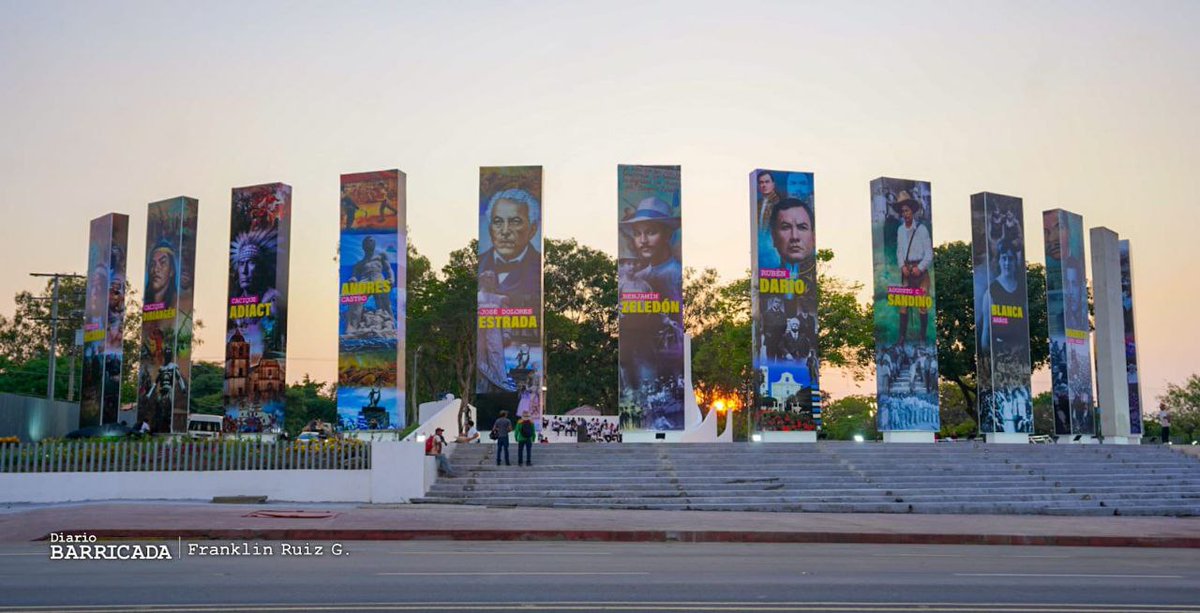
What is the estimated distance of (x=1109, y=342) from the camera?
42844 mm

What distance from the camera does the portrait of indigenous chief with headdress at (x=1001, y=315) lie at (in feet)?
129

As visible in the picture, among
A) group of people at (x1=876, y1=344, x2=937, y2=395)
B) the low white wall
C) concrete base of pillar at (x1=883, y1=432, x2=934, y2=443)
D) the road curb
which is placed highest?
group of people at (x1=876, y1=344, x2=937, y2=395)

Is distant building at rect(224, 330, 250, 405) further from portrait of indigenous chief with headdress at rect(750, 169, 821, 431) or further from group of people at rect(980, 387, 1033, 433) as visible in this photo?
group of people at rect(980, 387, 1033, 433)

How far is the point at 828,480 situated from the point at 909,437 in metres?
11.0

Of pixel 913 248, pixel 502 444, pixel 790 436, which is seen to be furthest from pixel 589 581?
pixel 913 248

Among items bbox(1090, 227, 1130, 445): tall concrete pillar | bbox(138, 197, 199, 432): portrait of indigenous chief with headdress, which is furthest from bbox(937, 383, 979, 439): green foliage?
bbox(138, 197, 199, 432): portrait of indigenous chief with headdress

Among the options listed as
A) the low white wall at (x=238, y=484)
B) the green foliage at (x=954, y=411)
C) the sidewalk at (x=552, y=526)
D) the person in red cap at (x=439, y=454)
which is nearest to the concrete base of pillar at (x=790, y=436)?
the person in red cap at (x=439, y=454)

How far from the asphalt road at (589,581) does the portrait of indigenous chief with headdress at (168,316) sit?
2627 cm

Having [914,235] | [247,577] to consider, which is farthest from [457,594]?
[914,235]

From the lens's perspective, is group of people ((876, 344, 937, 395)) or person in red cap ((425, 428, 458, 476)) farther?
group of people ((876, 344, 937, 395))

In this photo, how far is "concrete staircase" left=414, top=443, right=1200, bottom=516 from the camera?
25500 millimetres

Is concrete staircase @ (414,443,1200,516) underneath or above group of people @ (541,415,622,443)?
underneath

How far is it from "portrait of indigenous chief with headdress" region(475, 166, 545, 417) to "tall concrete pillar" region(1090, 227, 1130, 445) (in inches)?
848

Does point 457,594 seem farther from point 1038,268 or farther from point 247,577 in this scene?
point 1038,268
